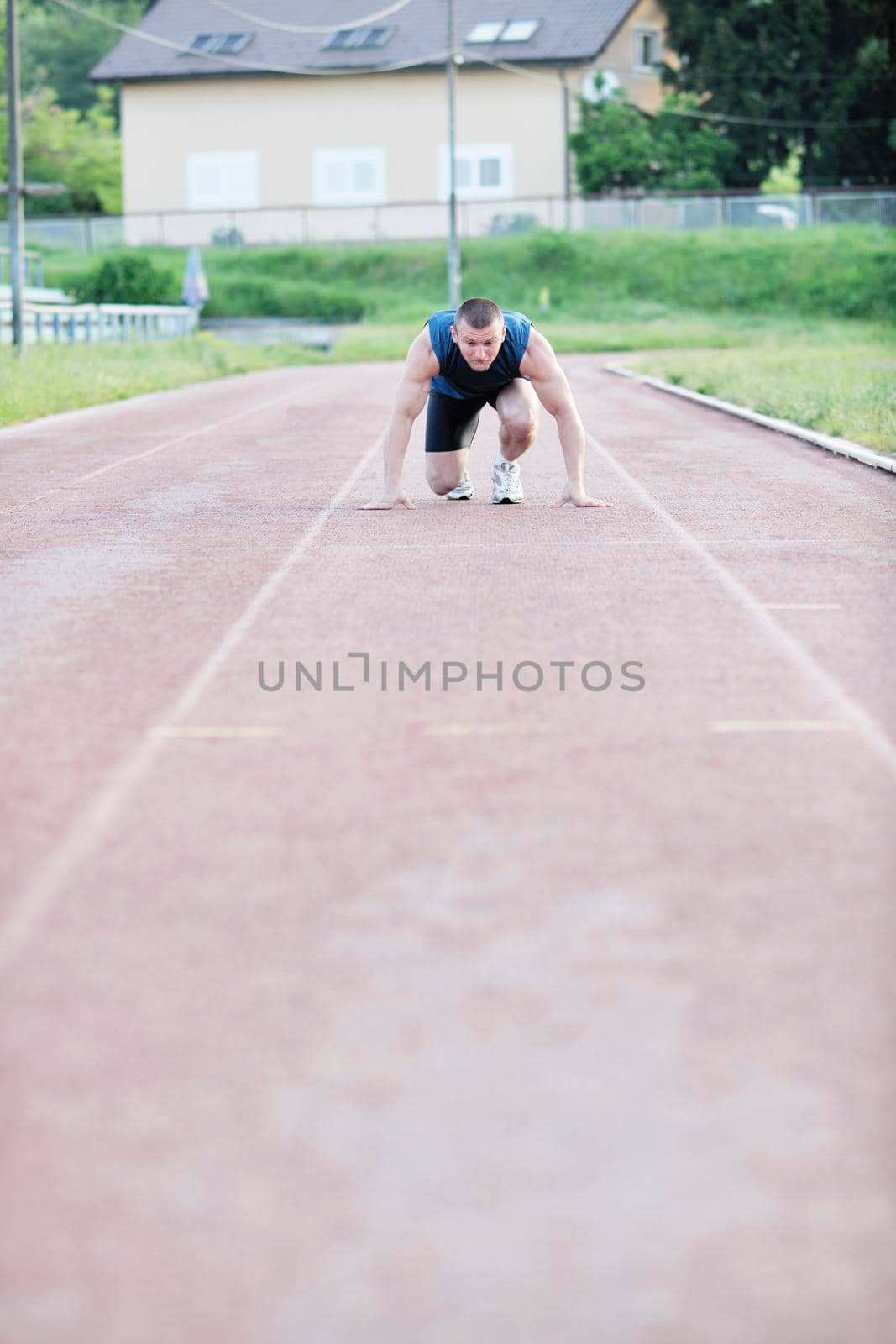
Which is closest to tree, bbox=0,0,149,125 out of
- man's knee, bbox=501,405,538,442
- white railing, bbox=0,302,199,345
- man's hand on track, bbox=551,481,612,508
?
white railing, bbox=0,302,199,345

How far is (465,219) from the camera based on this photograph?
169 ft

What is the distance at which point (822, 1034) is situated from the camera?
341cm

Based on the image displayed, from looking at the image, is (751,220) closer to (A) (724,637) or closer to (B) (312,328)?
(B) (312,328)

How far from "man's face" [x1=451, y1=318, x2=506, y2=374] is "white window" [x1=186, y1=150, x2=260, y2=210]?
1888 inches

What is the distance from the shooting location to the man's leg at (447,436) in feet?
Result: 35.4

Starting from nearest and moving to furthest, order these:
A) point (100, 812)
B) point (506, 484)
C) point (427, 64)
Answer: point (100, 812), point (506, 484), point (427, 64)

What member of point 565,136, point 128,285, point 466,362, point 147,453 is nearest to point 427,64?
point 565,136

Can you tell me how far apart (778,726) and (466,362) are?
4756 millimetres

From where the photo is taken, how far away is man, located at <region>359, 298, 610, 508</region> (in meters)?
9.81

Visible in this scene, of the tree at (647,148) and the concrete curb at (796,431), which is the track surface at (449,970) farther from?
the tree at (647,148)

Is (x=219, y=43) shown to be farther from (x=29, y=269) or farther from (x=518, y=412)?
(x=518, y=412)

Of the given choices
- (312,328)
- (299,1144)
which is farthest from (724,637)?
(312,328)

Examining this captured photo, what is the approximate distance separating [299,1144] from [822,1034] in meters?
0.98

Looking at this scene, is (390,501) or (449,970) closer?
(449,970)
